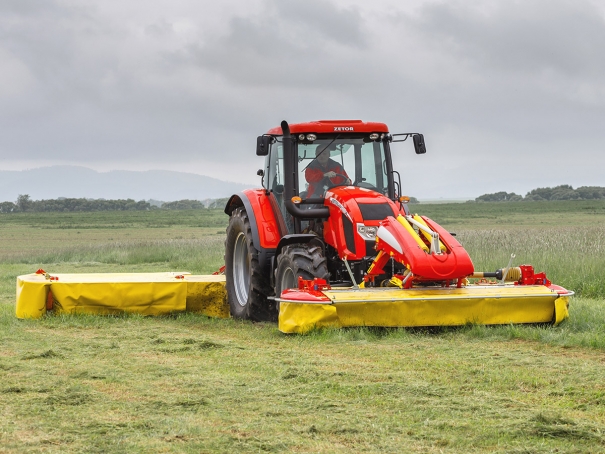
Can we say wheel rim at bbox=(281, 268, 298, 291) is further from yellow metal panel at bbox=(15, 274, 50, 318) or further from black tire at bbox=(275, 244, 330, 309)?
yellow metal panel at bbox=(15, 274, 50, 318)

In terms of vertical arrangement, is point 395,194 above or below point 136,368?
above

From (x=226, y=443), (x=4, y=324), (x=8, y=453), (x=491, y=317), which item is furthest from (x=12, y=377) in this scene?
(x=491, y=317)

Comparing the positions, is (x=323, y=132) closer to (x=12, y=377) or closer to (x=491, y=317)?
(x=491, y=317)

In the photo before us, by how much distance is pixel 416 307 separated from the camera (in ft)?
26.6

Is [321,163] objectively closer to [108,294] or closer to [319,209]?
[319,209]

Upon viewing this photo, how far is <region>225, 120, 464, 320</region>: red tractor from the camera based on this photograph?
Answer: 880cm

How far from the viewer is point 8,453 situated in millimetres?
4434

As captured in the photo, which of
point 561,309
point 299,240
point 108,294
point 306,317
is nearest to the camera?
point 306,317

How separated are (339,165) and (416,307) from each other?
2.27 m

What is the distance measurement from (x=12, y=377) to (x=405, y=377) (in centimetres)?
286

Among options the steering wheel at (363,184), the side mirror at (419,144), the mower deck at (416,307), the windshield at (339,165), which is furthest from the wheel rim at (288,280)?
the side mirror at (419,144)

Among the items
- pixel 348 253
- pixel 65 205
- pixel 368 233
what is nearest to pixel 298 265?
pixel 348 253

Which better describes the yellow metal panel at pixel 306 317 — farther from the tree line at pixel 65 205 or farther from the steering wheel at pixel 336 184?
the tree line at pixel 65 205

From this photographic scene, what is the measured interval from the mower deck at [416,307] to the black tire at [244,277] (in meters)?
1.50
